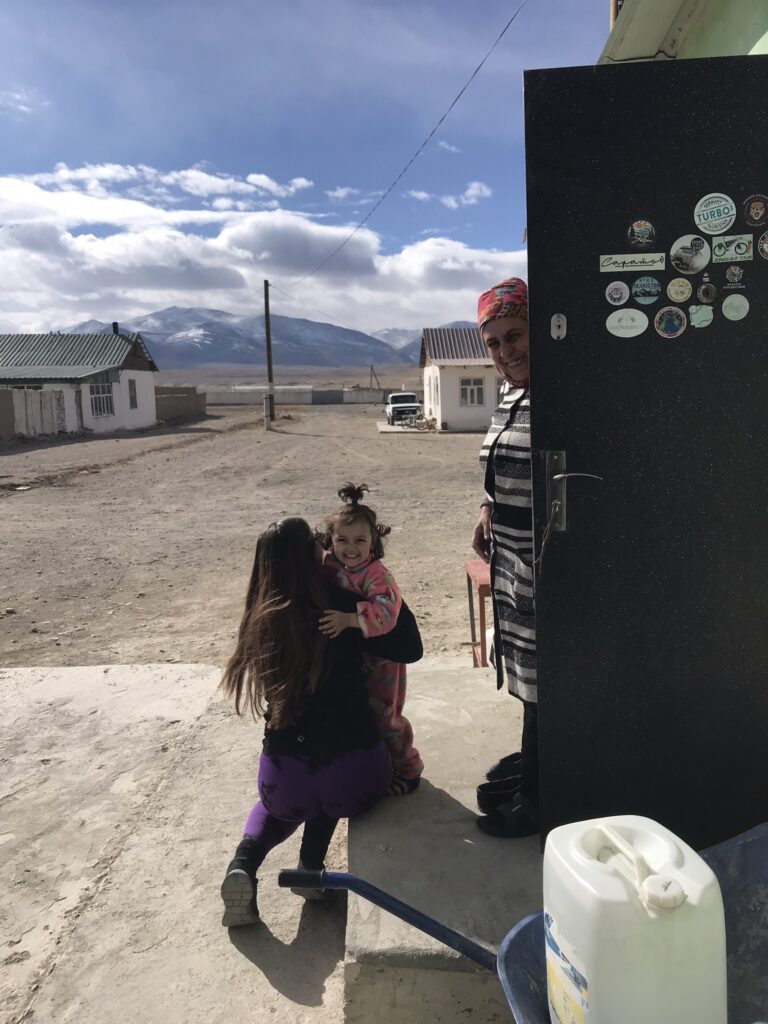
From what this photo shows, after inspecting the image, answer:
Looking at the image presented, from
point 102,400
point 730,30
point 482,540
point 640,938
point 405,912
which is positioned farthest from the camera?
point 102,400

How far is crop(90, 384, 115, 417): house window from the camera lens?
3122 cm

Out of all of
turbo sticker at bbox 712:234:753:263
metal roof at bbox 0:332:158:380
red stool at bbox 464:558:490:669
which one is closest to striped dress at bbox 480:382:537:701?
turbo sticker at bbox 712:234:753:263

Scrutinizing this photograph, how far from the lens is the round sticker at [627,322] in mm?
2018

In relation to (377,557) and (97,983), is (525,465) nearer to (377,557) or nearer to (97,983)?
(377,557)

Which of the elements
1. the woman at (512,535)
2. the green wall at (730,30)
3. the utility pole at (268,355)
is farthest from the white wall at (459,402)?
the woman at (512,535)

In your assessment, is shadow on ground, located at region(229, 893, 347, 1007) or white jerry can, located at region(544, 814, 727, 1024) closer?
white jerry can, located at region(544, 814, 727, 1024)

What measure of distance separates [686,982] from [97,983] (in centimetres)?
180

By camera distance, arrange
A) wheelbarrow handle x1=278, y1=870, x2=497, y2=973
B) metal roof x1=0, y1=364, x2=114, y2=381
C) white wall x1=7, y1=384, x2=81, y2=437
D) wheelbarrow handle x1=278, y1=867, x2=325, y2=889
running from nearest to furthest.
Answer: wheelbarrow handle x1=278, y1=870, x2=497, y2=973
wheelbarrow handle x1=278, y1=867, x2=325, y2=889
white wall x1=7, y1=384, x2=81, y2=437
metal roof x1=0, y1=364, x2=114, y2=381

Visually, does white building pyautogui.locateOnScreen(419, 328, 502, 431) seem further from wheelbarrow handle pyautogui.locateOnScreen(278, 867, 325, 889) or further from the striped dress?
wheelbarrow handle pyautogui.locateOnScreen(278, 867, 325, 889)

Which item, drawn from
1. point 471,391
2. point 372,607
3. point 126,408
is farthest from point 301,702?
point 126,408

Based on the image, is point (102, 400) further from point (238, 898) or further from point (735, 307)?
point (735, 307)

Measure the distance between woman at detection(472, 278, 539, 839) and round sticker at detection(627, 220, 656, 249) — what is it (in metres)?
0.37

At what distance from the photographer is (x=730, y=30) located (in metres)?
3.45

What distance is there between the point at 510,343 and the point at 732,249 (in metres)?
0.64
